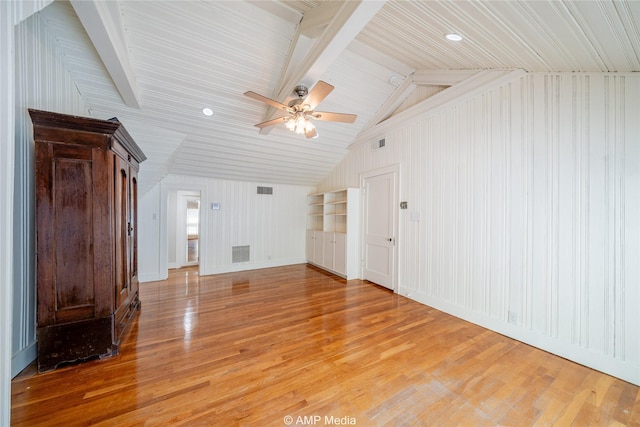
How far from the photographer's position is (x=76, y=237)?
2.15 meters

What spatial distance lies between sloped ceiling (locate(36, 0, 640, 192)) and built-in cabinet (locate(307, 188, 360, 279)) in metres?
1.65

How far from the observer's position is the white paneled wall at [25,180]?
202 centimetres

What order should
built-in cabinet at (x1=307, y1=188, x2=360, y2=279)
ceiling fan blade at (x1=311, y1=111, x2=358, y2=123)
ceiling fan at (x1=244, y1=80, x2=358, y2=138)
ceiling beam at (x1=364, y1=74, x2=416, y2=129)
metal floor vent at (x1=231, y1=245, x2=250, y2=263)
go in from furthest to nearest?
metal floor vent at (x1=231, y1=245, x2=250, y2=263)
built-in cabinet at (x1=307, y1=188, x2=360, y2=279)
ceiling beam at (x1=364, y1=74, x2=416, y2=129)
ceiling fan blade at (x1=311, y1=111, x2=358, y2=123)
ceiling fan at (x1=244, y1=80, x2=358, y2=138)

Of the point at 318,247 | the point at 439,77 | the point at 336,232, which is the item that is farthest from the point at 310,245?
the point at 439,77

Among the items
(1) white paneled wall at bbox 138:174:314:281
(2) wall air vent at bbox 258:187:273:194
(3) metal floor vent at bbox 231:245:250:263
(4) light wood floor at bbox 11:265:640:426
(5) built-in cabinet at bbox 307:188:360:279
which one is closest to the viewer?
(4) light wood floor at bbox 11:265:640:426

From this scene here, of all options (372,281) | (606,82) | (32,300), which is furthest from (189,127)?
(606,82)

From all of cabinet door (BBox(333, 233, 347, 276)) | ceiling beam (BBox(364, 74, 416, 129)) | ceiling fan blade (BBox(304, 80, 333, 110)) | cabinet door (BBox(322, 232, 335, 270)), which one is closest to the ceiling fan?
ceiling fan blade (BBox(304, 80, 333, 110))

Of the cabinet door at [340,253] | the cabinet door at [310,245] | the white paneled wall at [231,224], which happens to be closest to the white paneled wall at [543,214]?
the cabinet door at [340,253]

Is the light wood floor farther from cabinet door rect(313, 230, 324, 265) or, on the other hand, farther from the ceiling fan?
cabinet door rect(313, 230, 324, 265)

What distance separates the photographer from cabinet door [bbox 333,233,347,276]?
514 cm

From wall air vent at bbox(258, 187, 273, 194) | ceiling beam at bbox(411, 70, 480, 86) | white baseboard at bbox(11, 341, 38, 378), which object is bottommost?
white baseboard at bbox(11, 341, 38, 378)

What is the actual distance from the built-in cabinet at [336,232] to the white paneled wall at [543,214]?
5.36 ft

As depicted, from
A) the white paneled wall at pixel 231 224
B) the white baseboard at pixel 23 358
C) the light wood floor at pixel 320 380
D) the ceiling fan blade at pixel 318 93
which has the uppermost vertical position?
the ceiling fan blade at pixel 318 93

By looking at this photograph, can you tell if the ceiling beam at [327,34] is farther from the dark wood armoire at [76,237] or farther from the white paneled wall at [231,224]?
the white paneled wall at [231,224]
